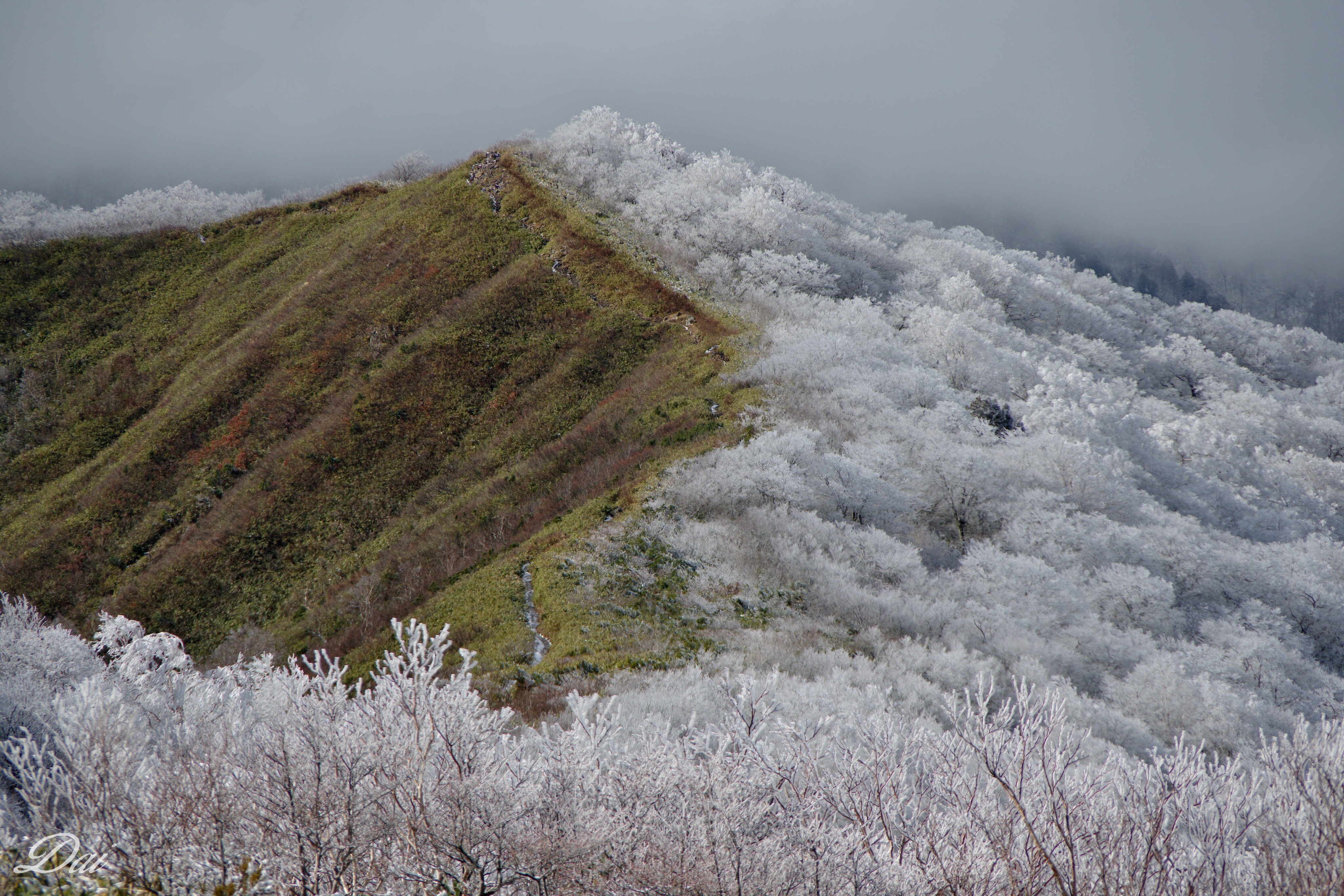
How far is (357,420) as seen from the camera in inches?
1320

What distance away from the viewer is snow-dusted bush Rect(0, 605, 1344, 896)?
680 cm

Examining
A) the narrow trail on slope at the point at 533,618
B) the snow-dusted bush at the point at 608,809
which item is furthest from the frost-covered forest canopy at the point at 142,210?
the snow-dusted bush at the point at 608,809

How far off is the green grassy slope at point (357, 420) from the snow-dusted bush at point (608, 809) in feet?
29.8

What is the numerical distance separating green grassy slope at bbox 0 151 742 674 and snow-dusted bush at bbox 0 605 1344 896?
910 cm

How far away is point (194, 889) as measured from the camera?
676 centimetres

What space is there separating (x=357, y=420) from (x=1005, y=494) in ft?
96.0

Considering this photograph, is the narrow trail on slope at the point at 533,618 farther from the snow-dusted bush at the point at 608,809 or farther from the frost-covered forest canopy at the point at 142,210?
the frost-covered forest canopy at the point at 142,210

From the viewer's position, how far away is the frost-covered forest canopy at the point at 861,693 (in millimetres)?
7078

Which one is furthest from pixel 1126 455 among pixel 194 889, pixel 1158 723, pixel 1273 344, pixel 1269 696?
pixel 1273 344

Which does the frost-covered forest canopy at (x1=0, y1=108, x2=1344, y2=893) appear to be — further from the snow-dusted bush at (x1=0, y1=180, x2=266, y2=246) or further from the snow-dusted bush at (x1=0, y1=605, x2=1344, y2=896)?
the snow-dusted bush at (x1=0, y1=180, x2=266, y2=246)

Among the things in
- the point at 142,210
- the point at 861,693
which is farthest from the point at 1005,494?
the point at 142,210

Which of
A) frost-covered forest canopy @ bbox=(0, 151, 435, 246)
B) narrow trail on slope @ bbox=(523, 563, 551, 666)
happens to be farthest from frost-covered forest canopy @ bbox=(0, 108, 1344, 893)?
frost-covered forest canopy @ bbox=(0, 151, 435, 246)

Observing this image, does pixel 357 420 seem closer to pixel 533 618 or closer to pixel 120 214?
pixel 533 618

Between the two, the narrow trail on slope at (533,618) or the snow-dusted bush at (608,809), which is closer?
the snow-dusted bush at (608,809)
